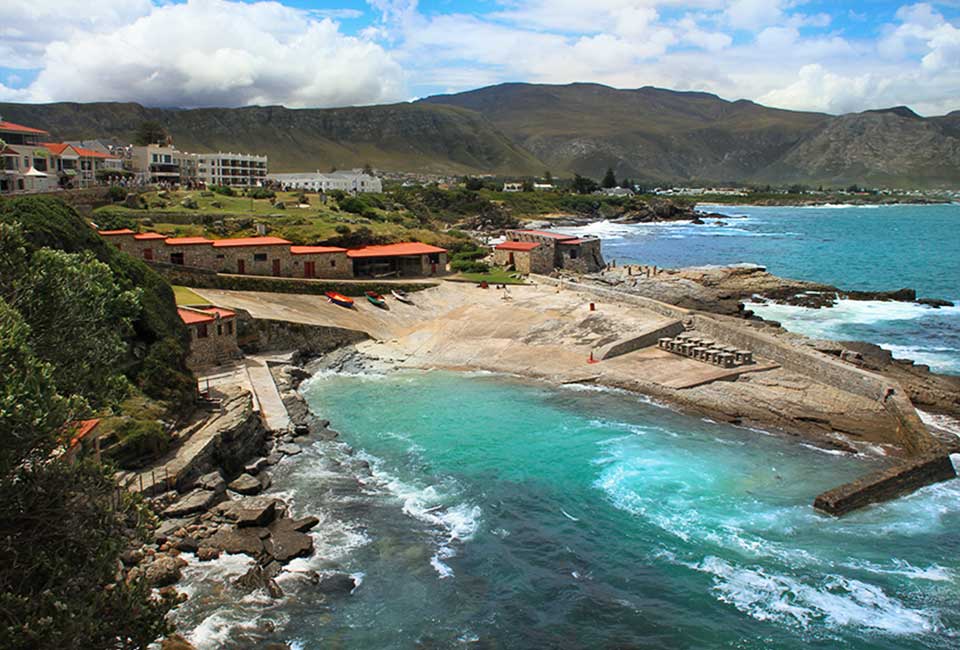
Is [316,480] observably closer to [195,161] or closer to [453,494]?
[453,494]

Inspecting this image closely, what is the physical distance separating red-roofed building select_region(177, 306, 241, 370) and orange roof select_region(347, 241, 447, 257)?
1507cm

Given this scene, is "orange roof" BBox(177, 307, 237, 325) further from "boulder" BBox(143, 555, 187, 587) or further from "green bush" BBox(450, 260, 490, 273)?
"green bush" BBox(450, 260, 490, 273)

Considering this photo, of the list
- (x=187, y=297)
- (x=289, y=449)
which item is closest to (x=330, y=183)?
(x=187, y=297)

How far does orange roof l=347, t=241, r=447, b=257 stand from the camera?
48.8 meters

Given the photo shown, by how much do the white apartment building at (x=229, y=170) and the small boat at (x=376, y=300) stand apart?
4963cm

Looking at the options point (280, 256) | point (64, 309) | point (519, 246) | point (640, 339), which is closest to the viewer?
point (64, 309)

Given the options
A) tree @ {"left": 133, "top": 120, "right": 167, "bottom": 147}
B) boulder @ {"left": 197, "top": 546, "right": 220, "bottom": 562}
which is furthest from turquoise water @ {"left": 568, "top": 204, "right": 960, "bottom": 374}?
tree @ {"left": 133, "top": 120, "right": 167, "bottom": 147}

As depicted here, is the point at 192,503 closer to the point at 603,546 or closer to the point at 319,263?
the point at 603,546

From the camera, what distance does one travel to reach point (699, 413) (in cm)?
2894

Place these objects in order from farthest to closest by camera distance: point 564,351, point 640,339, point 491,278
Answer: point 491,278
point 564,351
point 640,339

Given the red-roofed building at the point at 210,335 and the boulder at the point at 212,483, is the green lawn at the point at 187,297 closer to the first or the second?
the red-roofed building at the point at 210,335

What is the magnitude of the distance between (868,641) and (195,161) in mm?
87812

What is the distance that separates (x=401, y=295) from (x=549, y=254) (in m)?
13.8

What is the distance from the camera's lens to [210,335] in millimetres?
32656
